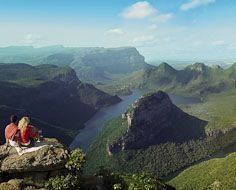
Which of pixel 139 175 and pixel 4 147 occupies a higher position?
pixel 4 147

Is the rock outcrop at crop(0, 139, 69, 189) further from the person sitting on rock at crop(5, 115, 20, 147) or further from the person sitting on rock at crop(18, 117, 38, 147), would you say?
the person sitting on rock at crop(5, 115, 20, 147)

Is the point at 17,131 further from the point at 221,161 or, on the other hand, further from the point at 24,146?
the point at 221,161

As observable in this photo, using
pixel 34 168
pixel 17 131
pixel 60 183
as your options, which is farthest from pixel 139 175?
pixel 17 131

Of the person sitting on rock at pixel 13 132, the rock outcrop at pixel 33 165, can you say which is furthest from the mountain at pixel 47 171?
the person sitting on rock at pixel 13 132

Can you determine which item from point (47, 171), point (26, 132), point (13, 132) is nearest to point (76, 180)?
point (47, 171)

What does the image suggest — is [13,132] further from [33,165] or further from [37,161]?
[33,165]

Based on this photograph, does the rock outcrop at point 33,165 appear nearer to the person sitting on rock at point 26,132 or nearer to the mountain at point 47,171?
the mountain at point 47,171
